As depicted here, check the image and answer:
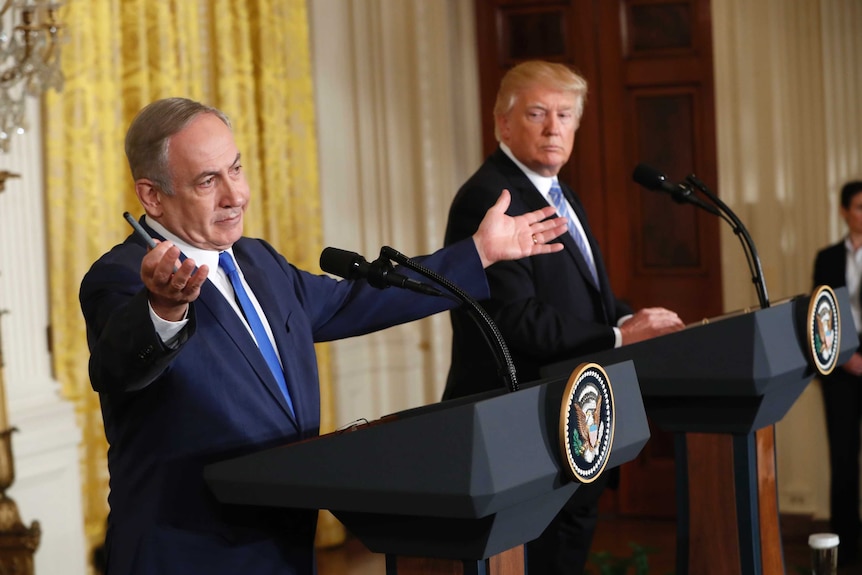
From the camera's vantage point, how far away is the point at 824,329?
121 inches

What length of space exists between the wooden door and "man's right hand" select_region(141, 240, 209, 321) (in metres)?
4.92

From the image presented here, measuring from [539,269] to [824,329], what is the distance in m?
0.90

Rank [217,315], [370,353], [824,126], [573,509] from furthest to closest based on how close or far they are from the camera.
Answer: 1. [370,353]
2. [824,126]
3. [573,509]
4. [217,315]

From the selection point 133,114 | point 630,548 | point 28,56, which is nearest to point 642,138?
point 630,548

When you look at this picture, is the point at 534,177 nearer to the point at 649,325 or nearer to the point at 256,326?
the point at 649,325

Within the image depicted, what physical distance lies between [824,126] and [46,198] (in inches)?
148

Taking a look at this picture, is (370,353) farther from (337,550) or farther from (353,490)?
(353,490)

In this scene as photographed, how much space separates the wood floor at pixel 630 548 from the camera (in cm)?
585

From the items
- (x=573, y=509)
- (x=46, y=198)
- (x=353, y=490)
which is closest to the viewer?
(x=353, y=490)

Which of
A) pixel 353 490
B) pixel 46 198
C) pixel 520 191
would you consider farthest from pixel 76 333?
pixel 353 490

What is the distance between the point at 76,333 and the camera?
15.3 ft

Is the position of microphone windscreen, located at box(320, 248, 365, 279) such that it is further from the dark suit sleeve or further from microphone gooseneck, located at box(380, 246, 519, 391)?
the dark suit sleeve

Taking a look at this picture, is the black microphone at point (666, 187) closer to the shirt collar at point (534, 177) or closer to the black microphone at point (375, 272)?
the shirt collar at point (534, 177)

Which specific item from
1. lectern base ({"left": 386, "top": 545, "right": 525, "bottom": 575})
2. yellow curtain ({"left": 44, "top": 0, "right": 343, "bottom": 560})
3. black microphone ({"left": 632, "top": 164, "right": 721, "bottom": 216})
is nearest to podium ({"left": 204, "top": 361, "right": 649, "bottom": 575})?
lectern base ({"left": 386, "top": 545, "right": 525, "bottom": 575})
